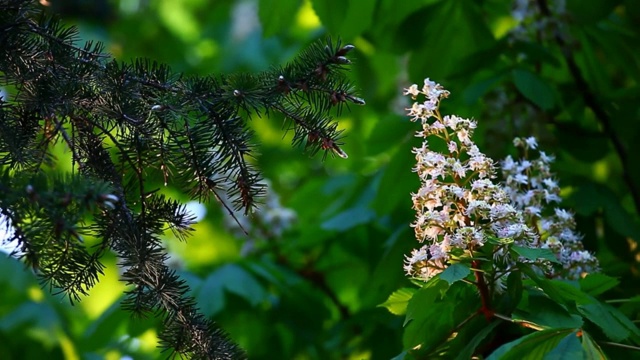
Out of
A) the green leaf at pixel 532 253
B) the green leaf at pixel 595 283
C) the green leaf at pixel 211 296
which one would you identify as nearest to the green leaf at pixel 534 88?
the green leaf at pixel 595 283

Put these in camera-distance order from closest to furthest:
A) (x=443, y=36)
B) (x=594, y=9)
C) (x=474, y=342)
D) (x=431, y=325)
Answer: (x=474, y=342) < (x=431, y=325) < (x=594, y=9) < (x=443, y=36)

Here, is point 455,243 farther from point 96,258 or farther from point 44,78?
point 44,78

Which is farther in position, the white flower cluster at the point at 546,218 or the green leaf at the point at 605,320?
the white flower cluster at the point at 546,218

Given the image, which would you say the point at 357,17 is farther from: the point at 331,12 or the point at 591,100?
the point at 591,100

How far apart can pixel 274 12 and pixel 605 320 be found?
4.67 ft

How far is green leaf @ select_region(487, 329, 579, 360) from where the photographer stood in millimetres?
1392

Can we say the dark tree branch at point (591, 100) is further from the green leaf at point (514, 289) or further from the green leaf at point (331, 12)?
the green leaf at point (514, 289)

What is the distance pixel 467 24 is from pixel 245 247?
1.19 m

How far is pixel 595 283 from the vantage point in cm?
170

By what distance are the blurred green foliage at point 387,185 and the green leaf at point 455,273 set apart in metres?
0.62

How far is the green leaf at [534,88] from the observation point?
7.88ft

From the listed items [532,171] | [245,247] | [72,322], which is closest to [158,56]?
[72,322]

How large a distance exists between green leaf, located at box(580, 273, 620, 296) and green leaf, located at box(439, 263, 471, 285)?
39 cm

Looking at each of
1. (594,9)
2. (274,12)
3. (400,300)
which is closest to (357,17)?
(274,12)
